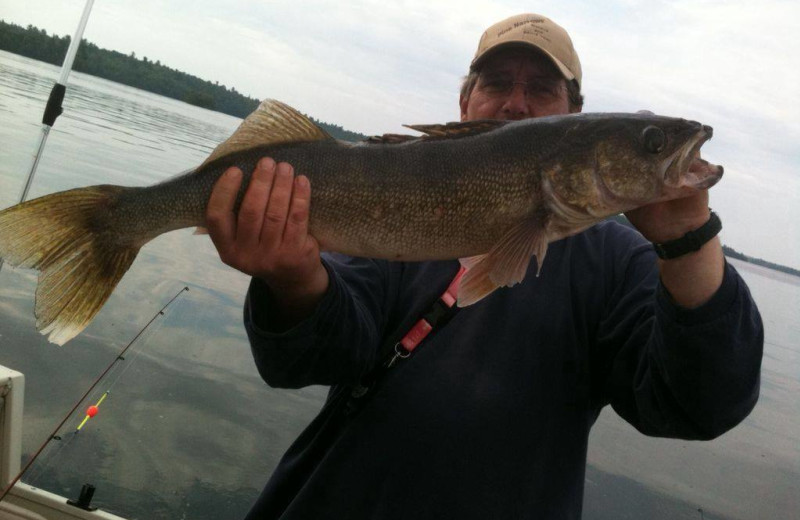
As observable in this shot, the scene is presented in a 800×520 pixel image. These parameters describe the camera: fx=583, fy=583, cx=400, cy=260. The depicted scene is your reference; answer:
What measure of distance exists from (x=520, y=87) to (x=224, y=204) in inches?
75.7

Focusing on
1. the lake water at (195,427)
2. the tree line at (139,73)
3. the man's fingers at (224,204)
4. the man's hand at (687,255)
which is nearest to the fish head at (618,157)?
the man's hand at (687,255)

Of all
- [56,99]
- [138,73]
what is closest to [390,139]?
[56,99]

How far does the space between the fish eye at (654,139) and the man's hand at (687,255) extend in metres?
0.35

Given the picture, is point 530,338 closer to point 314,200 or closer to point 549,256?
point 549,256

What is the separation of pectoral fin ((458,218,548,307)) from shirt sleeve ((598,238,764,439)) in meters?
0.52

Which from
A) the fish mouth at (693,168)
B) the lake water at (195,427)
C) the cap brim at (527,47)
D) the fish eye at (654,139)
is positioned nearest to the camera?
the fish mouth at (693,168)

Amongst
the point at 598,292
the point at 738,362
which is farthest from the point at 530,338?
the point at 738,362

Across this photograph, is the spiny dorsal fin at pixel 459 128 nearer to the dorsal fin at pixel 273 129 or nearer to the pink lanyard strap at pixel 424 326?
the dorsal fin at pixel 273 129

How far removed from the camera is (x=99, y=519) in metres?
4.09

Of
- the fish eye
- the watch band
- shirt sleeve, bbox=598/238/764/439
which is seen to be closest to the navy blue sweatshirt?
shirt sleeve, bbox=598/238/764/439

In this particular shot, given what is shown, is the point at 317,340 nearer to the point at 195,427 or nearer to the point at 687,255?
the point at 687,255

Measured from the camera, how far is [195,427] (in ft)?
21.7

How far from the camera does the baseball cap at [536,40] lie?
3.38 metres

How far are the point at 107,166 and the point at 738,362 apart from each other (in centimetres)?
1933
